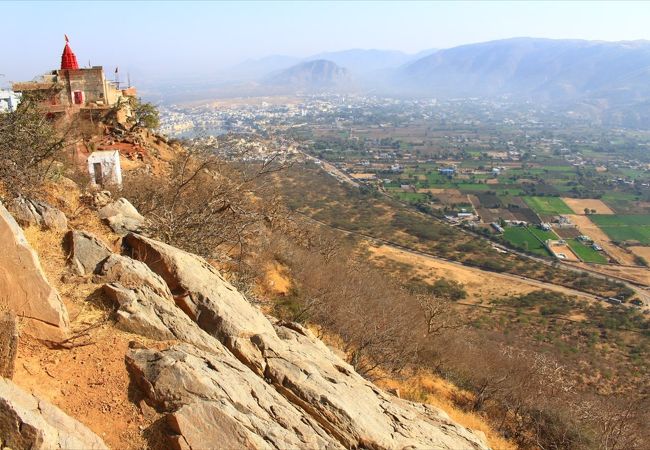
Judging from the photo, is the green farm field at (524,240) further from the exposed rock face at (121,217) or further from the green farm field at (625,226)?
the exposed rock face at (121,217)

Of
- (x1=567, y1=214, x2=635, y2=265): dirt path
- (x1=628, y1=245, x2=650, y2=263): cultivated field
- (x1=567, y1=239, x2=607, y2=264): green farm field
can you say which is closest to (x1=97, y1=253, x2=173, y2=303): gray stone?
(x1=567, y1=239, x2=607, y2=264): green farm field

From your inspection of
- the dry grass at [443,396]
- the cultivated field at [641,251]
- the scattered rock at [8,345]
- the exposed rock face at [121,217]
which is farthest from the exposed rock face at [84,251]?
the cultivated field at [641,251]

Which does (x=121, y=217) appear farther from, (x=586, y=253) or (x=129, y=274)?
(x=586, y=253)

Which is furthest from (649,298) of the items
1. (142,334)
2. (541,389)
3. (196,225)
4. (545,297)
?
(142,334)

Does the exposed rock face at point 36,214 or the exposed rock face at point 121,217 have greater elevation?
the exposed rock face at point 36,214

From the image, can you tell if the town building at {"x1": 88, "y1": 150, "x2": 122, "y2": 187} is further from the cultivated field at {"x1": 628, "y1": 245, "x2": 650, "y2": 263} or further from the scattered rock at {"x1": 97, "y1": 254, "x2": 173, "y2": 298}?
the cultivated field at {"x1": 628, "y1": 245, "x2": 650, "y2": 263}

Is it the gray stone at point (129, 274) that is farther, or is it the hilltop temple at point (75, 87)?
the hilltop temple at point (75, 87)

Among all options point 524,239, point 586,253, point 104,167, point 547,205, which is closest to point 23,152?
point 104,167
